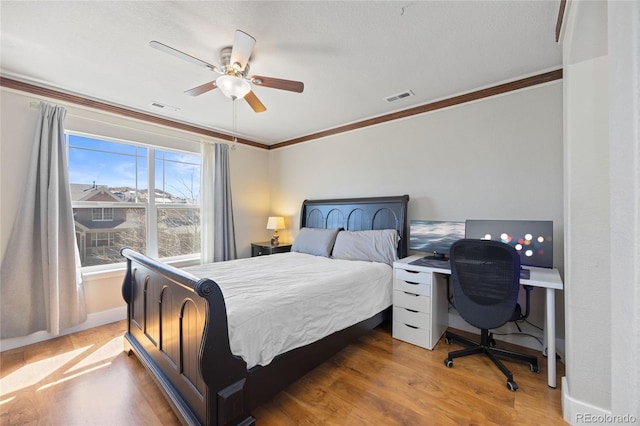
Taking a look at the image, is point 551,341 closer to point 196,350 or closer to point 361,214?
point 361,214

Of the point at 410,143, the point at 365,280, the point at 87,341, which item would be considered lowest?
the point at 87,341

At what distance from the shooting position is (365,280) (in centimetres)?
251

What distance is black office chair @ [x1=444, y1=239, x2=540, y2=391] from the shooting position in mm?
1940

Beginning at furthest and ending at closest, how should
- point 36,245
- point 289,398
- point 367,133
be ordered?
point 367,133 < point 36,245 < point 289,398

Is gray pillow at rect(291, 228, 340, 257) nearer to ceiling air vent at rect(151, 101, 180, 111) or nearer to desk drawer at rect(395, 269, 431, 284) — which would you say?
desk drawer at rect(395, 269, 431, 284)

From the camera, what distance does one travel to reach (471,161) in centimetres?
285

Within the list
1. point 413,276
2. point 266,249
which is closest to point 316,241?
point 266,249

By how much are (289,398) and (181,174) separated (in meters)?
3.37

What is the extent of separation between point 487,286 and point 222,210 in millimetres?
3489

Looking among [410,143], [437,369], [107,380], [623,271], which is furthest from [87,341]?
[410,143]

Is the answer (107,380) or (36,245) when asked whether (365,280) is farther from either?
(36,245)

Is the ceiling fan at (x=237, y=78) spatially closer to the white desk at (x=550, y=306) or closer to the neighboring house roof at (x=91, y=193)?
the neighboring house roof at (x=91, y=193)

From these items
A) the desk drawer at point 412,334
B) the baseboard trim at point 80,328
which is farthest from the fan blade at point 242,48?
the baseboard trim at point 80,328

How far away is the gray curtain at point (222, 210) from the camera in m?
3.99
